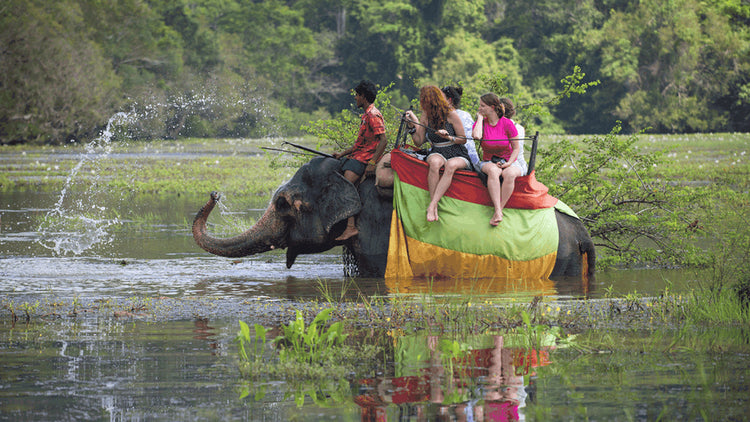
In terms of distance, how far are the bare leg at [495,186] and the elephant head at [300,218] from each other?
1.24 meters

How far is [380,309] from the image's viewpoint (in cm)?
827

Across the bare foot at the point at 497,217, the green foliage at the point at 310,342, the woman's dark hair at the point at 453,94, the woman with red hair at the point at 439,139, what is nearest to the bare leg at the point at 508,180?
the bare foot at the point at 497,217

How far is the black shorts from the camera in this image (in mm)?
10227

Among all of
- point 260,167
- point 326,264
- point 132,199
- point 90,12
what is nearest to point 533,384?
point 326,264

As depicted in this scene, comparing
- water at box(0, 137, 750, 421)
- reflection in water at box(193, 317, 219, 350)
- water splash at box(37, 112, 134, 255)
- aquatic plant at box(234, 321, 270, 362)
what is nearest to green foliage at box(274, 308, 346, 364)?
Result: aquatic plant at box(234, 321, 270, 362)

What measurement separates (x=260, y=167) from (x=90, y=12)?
93.0 feet

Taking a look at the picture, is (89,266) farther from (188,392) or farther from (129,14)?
(129,14)

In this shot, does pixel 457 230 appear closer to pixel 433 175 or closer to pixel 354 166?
pixel 433 175

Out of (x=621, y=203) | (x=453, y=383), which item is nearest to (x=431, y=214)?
(x=621, y=203)

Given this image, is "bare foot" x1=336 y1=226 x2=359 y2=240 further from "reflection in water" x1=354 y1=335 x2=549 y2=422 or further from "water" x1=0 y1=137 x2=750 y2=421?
"reflection in water" x1=354 y1=335 x2=549 y2=422

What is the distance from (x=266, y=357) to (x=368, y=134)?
3.95 m

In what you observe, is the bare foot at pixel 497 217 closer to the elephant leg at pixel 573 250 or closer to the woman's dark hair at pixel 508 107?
the elephant leg at pixel 573 250

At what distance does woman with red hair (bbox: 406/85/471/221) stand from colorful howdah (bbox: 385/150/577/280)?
0.13m

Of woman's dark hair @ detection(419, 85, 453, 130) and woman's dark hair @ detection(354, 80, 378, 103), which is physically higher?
woman's dark hair @ detection(354, 80, 378, 103)
